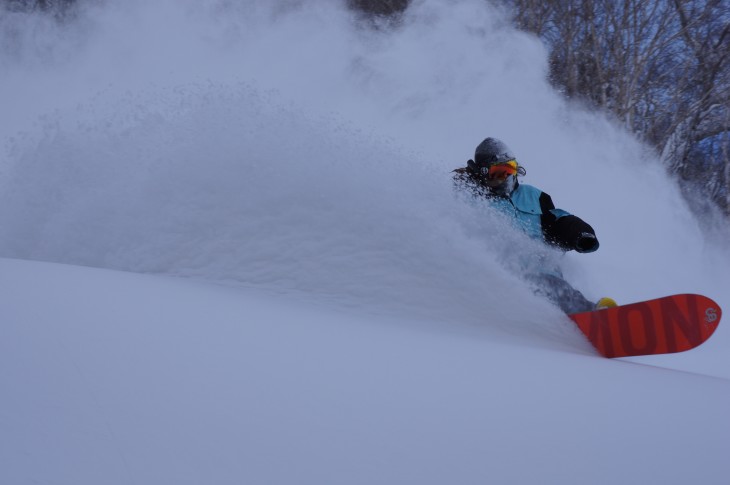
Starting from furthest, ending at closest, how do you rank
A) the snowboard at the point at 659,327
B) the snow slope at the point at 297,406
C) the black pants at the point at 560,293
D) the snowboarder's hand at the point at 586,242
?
1. the snowboarder's hand at the point at 586,242
2. the black pants at the point at 560,293
3. the snowboard at the point at 659,327
4. the snow slope at the point at 297,406

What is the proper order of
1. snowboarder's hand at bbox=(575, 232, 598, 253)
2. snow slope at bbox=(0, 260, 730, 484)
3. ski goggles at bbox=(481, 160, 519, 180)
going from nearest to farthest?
snow slope at bbox=(0, 260, 730, 484) < snowboarder's hand at bbox=(575, 232, 598, 253) < ski goggles at bbox=(481, 160, 519, 180)

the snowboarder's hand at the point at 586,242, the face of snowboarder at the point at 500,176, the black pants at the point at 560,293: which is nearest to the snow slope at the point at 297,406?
the black pants at the point at 560,293

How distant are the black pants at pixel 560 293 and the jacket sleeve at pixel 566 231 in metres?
0.29

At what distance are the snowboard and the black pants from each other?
368mm

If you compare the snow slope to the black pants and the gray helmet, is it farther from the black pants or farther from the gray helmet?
the gray helmet

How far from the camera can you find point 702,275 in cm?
661

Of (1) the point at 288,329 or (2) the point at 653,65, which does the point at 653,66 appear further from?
(1) the point at 288,329

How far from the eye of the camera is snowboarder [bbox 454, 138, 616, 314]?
2998 millimetres

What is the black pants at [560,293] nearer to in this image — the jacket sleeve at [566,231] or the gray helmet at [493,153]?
the jacket sleeve at [566,231]

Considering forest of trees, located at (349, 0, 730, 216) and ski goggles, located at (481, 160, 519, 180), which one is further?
forest of trees, located at (349, 0, 730, 216)

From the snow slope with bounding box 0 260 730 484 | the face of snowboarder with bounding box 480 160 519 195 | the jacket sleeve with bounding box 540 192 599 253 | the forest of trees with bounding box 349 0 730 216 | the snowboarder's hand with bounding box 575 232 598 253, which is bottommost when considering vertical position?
the snow slope with bounding box 0 260 730 484

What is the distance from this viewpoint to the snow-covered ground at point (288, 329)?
860mm

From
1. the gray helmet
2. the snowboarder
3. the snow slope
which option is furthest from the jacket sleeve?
the snow slope

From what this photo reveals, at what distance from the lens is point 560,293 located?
2719 millimetres
